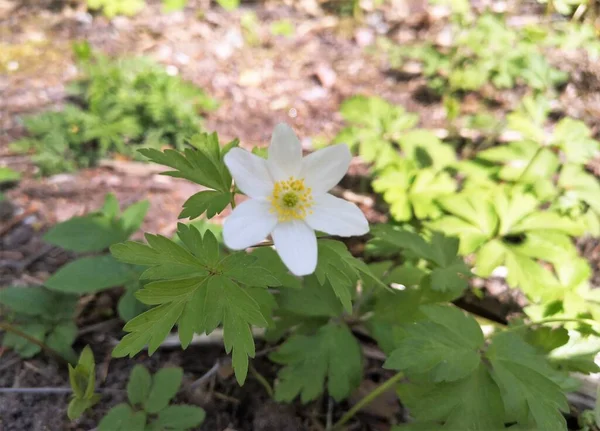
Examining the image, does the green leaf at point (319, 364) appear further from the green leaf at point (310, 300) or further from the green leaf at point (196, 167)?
the green leaf at point (196, 167)

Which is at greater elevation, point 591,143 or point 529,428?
point 591,143

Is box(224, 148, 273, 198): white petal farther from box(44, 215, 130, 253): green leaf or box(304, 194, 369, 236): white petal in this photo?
box(44, 215, 130, 253): green leaf

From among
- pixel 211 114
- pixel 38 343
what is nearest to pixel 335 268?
pixel 38 343

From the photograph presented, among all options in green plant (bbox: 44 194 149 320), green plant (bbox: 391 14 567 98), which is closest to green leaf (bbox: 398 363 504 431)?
green plant (bbox: 44 194 149 320)

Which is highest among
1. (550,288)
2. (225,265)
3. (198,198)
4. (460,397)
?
(198,198)

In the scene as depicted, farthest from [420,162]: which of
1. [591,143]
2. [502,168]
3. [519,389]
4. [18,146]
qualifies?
[18,146]

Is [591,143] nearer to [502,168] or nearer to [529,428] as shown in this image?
[502,168]

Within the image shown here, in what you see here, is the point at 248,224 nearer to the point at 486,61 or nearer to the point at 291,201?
the point at 291,201
